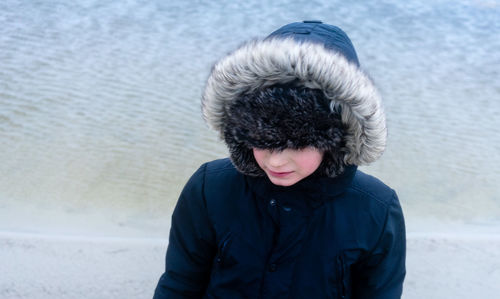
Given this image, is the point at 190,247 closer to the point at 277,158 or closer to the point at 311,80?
the point at 277,158

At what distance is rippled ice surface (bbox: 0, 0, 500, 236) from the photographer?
7.10 ft

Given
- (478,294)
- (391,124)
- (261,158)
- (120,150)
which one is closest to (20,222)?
(120,150)

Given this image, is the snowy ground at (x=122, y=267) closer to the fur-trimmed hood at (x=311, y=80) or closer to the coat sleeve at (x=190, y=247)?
the coat sleeve at (x=190, y=247)

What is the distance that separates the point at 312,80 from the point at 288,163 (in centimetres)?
15

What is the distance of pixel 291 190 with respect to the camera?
3.38 feet

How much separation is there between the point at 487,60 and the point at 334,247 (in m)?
2.52

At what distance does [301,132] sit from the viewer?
0.92 meters

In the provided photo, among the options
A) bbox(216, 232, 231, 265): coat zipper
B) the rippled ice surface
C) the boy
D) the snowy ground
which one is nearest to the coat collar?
the boy

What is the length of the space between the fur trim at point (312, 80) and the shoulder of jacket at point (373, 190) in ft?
0.33

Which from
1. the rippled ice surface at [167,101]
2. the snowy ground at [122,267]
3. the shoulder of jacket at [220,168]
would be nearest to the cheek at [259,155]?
the shoulder of jacket at [220,168]

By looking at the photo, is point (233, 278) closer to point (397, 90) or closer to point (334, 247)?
point (334, 247)

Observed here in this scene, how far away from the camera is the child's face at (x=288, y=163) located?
0.96m

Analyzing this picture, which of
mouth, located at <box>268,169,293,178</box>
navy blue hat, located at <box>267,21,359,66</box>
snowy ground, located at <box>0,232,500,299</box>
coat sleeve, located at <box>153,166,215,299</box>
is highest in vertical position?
navy blue hat, located at <box>267,21,359,66</box>

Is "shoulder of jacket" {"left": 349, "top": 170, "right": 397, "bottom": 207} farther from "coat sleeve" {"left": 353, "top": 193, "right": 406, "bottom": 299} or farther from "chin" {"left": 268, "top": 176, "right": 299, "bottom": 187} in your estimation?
"chin" {"left": 268, "top": 176, "right": 299, "bottom": 187}
